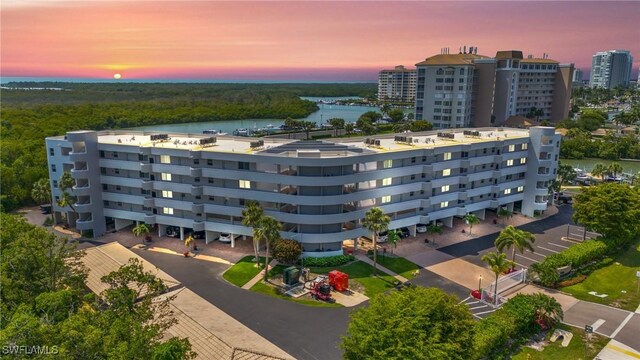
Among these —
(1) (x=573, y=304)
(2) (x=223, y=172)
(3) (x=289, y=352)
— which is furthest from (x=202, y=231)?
(1) (x=573, y=304)

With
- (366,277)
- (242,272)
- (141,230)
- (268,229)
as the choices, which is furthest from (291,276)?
(141,230)

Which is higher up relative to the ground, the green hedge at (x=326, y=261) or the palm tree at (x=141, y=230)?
the palm tree at (x=141, y=230)

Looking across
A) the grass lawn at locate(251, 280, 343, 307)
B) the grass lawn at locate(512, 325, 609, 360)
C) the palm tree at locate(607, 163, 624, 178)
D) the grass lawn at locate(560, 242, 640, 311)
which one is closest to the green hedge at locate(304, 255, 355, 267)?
the grass lawn at locate(251, 280, 343, 307)

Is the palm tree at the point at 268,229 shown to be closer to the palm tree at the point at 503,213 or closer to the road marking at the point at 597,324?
the road marking at the point at 597,324

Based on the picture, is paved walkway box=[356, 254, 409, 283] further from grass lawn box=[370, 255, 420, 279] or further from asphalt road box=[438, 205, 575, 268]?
asphalt road box=[438, 205, 575, 268]

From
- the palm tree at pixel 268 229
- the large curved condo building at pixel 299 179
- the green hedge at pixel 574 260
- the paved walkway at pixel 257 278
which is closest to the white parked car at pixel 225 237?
the large curved condo building at pixel 299 179

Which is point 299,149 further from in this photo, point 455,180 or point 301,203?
point 455,180

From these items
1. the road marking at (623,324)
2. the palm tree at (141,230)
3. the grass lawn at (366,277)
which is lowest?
the road marking at (623,324)
